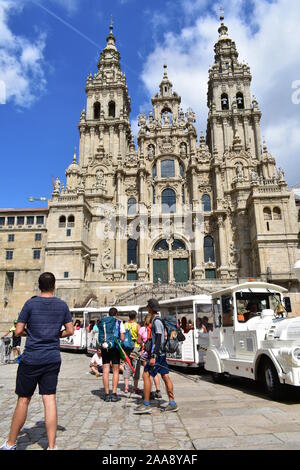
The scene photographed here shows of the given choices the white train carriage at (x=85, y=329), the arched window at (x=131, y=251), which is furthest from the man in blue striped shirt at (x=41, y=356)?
the arched window at (x=131, y=251)

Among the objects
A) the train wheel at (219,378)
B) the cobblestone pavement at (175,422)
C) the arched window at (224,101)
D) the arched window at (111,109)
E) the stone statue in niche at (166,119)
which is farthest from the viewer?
the arched window at (111,109)

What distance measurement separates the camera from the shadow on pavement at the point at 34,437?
4730mm

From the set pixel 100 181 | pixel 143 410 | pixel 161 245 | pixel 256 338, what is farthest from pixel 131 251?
pixel 143 410

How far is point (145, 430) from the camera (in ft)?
17.7

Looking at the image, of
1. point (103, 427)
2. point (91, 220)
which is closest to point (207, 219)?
point (91, 220)

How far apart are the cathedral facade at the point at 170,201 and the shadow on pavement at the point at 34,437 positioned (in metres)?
27.1

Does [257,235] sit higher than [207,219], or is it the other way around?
[207,219]

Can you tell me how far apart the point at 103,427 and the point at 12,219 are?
123 feet

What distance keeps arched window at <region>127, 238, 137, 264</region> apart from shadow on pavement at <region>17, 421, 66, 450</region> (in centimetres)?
3338

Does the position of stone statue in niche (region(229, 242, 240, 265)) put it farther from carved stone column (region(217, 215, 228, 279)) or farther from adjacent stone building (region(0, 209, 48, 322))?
adjacent stone building (region(0, 209, 48, 322))

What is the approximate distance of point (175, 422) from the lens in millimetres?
5859

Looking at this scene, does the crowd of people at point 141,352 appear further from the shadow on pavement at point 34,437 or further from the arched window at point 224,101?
the arched window at point 224,101

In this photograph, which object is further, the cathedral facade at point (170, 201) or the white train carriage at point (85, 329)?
the cathedral facade at point (170, 201)
